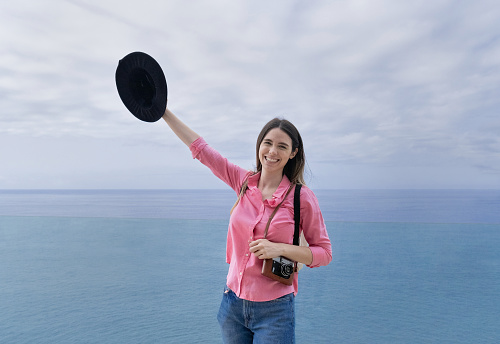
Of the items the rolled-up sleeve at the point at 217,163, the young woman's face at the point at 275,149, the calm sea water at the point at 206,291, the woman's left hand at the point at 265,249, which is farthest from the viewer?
the calm sea water at the point at 206,291

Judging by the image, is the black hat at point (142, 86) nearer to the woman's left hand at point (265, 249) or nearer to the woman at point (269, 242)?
the woman at point (269, 242)

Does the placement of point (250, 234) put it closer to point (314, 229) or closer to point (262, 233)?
point (262, 233)

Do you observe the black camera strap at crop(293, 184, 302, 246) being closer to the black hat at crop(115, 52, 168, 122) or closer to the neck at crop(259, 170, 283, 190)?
the neck at crop(259, 170, 283, 190)

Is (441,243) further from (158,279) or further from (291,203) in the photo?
(291,203)

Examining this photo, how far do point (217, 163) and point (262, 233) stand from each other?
33 centimetres

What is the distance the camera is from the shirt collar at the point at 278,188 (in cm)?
134

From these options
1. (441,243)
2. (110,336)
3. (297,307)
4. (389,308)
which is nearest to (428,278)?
(389,308)

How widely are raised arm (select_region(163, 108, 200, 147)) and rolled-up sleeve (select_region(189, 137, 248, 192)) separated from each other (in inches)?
0.9

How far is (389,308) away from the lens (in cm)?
328

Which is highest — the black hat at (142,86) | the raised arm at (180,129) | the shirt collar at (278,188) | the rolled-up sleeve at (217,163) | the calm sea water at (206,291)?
the black hat at (142,86)

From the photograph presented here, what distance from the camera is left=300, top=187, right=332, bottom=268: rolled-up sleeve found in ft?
4.38

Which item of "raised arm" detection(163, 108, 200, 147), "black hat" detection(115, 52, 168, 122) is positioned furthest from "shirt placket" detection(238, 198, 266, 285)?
"black hat" detection(115, 52, 168, 122)

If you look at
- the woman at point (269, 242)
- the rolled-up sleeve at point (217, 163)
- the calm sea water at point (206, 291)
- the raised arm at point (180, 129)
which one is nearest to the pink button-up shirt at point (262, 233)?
the woman at point (269, 242)

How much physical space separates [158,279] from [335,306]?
173cm
